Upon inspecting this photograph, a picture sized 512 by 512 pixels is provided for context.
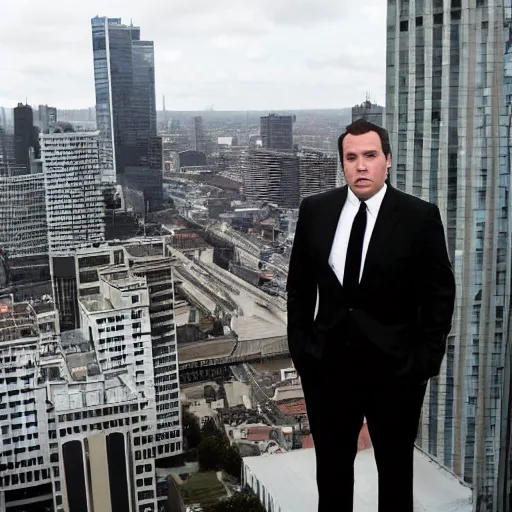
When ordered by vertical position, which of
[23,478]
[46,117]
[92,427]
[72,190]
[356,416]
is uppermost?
[46,117]

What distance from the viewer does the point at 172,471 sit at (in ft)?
16.3

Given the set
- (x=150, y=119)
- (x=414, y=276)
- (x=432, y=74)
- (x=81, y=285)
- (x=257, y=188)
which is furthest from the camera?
(x=257, y=188)

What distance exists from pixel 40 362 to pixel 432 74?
3.11 m

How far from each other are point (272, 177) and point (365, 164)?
6.08 metres

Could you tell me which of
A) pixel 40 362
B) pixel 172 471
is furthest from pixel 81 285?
pixel 172 471

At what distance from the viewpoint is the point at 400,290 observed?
3.37ft

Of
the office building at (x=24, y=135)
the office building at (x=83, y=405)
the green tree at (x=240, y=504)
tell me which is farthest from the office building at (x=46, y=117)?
the green tree at (x=240, y=504)

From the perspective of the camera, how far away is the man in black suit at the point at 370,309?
1023 mm

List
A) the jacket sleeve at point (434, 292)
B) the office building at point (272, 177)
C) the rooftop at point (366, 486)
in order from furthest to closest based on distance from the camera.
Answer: the office building at point (272, 177), the rooftop at point (366, 486), the jacket sleeve at point (434, 292)

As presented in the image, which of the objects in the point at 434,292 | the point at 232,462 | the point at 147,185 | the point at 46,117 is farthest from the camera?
the point at 147,185

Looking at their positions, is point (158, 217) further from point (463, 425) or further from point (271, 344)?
point (463, 425)

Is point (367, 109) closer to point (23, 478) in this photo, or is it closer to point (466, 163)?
point (466, 163)

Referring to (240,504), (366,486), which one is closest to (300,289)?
(366,486)

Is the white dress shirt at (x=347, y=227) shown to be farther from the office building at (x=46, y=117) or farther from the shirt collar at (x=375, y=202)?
the office building at (x=46, y=117)
